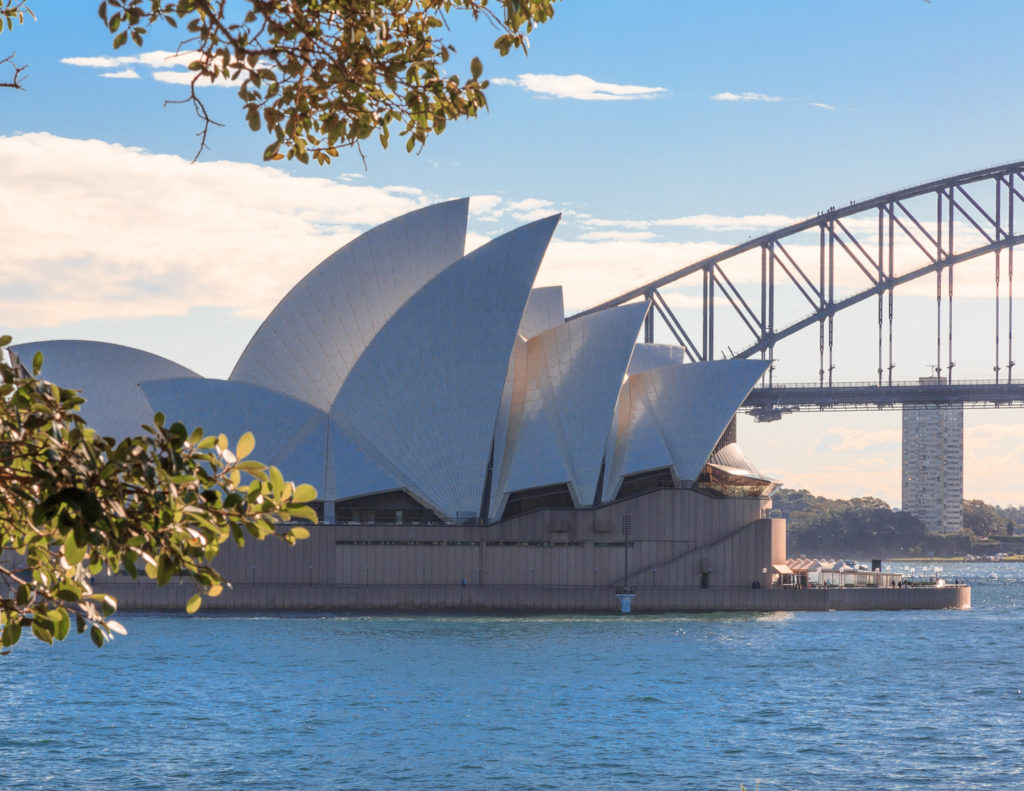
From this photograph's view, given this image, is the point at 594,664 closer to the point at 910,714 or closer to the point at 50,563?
the point at 910,714

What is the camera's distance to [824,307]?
8819 centimetres

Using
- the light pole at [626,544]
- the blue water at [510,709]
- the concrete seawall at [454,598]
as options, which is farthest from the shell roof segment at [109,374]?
the light pole at [626,544]

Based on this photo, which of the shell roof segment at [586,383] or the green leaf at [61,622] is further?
the shell roof segment at [586,383]

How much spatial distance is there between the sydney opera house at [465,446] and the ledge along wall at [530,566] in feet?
0.24

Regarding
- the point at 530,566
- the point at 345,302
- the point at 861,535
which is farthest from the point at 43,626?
the point at 861,535

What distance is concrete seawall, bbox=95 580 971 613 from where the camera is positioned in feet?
175

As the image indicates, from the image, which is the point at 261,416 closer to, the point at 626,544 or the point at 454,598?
the point at 454,598

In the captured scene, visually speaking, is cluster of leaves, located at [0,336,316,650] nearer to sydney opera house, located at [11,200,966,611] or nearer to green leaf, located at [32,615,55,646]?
green leaf, located at [32,615,55,646]

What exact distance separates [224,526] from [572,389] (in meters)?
49.7

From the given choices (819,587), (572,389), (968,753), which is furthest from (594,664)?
(819,587)

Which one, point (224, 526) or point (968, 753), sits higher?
point (224, 526)

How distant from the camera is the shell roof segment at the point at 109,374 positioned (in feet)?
197

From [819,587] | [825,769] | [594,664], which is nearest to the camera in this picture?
[825,769]

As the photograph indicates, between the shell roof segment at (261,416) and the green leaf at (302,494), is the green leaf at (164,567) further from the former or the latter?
the shell roof segment at (261,416)
